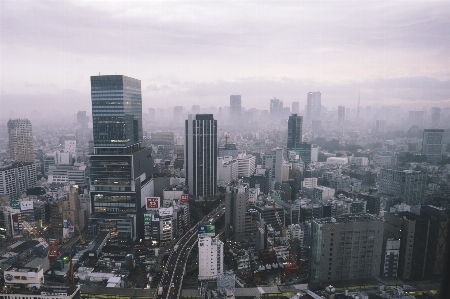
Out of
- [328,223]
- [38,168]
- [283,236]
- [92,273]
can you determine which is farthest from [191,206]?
[38,168]

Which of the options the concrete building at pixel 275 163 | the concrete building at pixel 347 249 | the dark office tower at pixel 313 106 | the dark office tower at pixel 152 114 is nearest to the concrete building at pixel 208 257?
the concrete building at pixel 347 249

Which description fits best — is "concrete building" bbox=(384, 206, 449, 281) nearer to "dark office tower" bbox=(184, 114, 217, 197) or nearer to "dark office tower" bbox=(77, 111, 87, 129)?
"dark office tower" bbox=(184, 114, 217, 197)

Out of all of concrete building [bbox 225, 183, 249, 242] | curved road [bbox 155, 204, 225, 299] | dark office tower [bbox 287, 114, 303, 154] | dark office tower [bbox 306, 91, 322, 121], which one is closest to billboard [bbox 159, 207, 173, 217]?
curved road [bbox 155, 204, 225, 299]

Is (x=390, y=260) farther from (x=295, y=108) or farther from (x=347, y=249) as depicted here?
(x=295, y=108)

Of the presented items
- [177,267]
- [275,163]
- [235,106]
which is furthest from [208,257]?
[235,106]

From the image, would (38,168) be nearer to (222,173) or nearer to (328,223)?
(222,173)

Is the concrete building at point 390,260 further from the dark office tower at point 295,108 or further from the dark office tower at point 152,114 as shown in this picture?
the dark office tower at point 152,114
